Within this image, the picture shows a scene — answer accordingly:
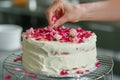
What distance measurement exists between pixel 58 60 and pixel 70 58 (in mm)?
45

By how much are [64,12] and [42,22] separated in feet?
5.27

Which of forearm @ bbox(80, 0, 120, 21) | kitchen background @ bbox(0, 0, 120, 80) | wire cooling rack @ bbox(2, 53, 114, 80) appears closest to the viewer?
wire cooling rack @ bbox(2, 53, 114, 80)

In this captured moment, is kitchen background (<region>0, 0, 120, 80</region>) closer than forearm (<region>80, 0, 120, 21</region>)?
No

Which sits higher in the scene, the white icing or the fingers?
the fingers

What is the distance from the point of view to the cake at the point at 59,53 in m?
1.04

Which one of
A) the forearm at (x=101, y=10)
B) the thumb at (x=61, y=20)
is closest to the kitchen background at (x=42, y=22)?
the forearm at (x=101, y=10)

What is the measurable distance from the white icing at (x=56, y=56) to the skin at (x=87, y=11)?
110 millimetres

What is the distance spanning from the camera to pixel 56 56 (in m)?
1.05

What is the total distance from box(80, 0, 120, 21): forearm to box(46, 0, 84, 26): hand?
28 mm

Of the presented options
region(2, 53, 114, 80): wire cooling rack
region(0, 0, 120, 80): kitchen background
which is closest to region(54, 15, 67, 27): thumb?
region(2, 53, 114, 80): wire cooling rack

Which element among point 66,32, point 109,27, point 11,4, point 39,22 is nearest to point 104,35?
point 109,27

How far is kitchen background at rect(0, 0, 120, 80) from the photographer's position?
2.19 m

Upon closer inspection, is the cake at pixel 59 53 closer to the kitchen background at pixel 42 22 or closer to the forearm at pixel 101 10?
the forearm at pixel 101 10

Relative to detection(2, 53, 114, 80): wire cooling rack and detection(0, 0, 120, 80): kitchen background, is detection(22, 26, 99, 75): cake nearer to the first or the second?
detection(2, 53, 114, 80): wire cooling rack
